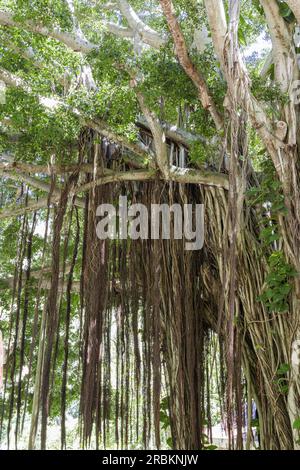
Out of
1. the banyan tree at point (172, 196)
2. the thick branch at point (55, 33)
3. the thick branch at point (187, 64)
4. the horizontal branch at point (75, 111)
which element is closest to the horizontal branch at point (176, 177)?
the banyan tree at point (172, 196)

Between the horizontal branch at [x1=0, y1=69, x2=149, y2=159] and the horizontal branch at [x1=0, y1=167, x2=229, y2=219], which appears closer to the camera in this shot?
the horizontal branch at [x1=0, y1=69, x2=149, y2=159]

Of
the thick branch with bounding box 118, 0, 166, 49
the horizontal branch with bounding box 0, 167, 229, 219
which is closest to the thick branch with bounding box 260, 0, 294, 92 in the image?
the horizontal branch with bounding box 0, 167, 229, 219

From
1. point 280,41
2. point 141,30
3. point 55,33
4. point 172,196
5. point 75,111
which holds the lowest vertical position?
point 172,196

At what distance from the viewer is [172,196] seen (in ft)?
10.7

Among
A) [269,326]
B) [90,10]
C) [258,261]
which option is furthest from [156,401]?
[90,10]

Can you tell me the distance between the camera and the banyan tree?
2.75 meters

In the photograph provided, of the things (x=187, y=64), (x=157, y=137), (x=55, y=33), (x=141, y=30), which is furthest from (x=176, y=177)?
(x=141, y=30)

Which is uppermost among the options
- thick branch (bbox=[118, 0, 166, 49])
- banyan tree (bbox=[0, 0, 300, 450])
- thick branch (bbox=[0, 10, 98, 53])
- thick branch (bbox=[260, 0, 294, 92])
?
thick branch (bbox=[118, 0, 166, 49])

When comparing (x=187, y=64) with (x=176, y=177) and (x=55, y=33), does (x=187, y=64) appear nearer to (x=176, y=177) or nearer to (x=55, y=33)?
(x=176, y=177)

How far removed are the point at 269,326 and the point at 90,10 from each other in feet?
9.26

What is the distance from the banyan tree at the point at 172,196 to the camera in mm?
2746

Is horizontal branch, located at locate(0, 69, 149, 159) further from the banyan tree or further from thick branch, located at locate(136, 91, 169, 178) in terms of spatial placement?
thick branch, located at locate(136, 91, 169, 178)

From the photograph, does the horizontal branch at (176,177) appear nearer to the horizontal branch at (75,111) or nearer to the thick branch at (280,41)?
the horizontal branch at (75,111)

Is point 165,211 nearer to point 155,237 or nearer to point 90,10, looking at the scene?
point 155,237
